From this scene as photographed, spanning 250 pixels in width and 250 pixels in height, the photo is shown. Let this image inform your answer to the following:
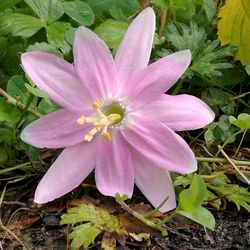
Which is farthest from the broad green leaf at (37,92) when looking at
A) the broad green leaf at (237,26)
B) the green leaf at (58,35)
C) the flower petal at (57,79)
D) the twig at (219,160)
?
the broad green leaf at (237,26)

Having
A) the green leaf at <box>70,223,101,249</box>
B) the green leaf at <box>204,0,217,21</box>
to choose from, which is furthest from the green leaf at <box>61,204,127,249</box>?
the green leaf at <box>204,0,217,21</box>

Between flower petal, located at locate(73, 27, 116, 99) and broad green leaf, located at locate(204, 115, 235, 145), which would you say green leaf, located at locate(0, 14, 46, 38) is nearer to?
flower petal, located at locate(73, 27, 116, 99)

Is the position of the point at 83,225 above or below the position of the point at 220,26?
below

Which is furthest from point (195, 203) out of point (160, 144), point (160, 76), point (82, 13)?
point (82, 13)

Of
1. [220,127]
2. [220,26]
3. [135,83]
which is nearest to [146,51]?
[135,83]

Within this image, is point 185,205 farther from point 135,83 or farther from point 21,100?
point 21,100

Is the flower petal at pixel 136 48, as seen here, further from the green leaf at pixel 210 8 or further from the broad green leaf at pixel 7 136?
the green leaf at pixel 210 8
